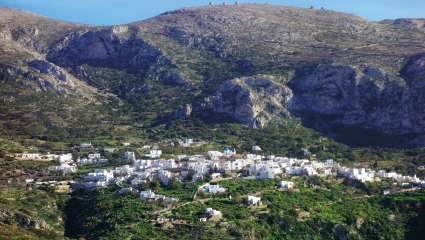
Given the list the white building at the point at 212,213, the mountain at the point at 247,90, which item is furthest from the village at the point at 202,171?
the mountain at the point at 247,90

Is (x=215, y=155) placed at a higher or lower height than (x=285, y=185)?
higher

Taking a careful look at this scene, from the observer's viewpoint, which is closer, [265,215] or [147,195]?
[265,215]

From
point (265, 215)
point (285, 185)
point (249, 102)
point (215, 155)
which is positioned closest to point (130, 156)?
point (215, 155)

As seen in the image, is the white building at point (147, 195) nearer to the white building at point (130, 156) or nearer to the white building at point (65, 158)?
the white building at point (130, 156)

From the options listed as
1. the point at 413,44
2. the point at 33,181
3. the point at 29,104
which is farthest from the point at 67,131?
the point at 413,44

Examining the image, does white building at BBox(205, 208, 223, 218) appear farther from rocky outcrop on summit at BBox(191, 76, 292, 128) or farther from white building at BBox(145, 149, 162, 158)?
rocky outcrop on summit at BBox(191, 76, 292, 128)

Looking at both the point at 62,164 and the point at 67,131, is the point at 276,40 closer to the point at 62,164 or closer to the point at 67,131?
the point at 67,131

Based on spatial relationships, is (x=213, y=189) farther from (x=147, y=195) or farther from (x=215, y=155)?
(x=215, y=155)

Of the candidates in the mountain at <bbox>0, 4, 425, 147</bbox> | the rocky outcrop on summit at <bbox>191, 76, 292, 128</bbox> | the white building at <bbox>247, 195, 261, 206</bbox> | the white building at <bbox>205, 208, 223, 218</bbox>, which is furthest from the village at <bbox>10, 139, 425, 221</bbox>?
the mountain at <bbox>0, 4, 425, 147</bbox>
